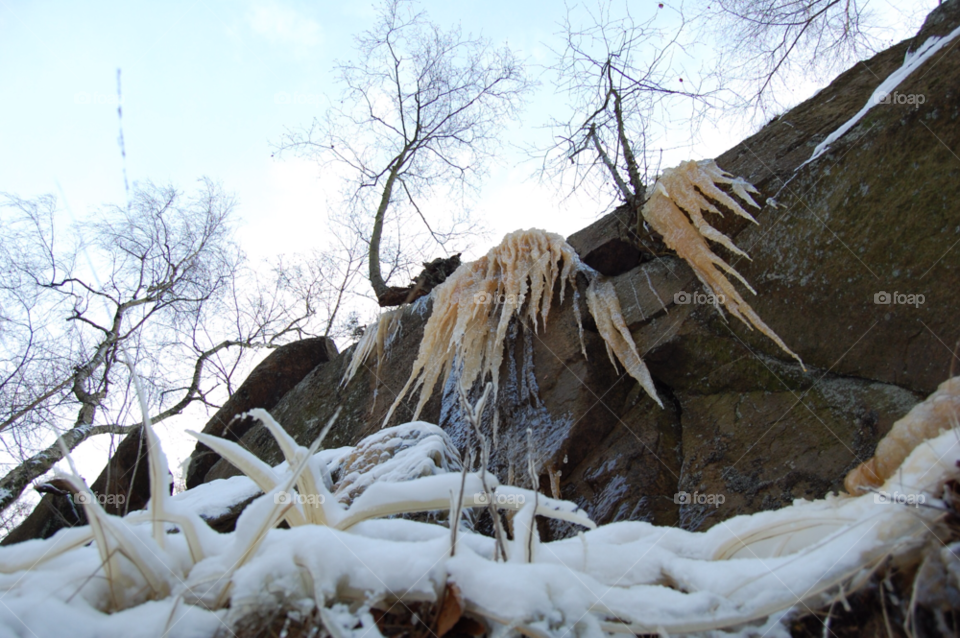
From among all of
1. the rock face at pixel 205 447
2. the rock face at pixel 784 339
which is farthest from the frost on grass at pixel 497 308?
Result: the rock face at pixel 205 447

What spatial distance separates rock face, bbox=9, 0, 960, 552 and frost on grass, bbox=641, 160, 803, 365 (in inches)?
2.7

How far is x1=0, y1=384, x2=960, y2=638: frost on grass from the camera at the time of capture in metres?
0.68

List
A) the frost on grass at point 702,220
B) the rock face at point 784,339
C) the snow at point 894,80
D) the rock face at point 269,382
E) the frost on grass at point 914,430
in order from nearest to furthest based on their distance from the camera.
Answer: the frost on grass at point 914,430 < the rock face at point 784,339 < the snow at point 894,80 < the frost on grass at point 702,220 < the rock face at point 269,382

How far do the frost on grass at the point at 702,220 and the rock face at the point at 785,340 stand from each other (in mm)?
73

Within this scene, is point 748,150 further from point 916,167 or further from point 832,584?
point 832,584

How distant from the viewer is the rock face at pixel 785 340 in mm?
2264

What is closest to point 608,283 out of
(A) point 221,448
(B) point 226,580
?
(A) point 221,448

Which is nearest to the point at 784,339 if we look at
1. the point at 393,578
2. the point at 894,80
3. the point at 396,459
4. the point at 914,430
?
the point at 894,80

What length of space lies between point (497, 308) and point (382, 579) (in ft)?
9.99

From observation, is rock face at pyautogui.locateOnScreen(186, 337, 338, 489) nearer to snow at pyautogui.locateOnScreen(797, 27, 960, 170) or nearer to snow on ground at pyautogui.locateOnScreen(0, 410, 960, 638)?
snow at pyautogui.locateOnScreen(797, 27, 960, 170)

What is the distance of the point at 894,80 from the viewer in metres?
2.72

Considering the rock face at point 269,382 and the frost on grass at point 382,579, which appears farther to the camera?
the rock face at point 269,382

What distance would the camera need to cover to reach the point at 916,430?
1086 millimetres

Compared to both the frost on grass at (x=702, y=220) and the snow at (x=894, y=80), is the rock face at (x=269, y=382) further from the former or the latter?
the snow at (x=894, y=80)
